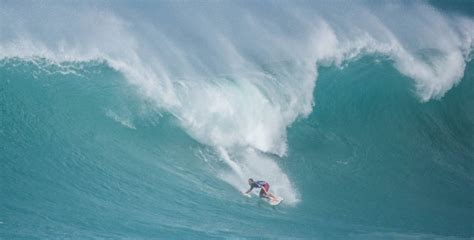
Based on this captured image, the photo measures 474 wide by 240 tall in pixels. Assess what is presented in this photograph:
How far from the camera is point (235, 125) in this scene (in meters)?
11.6

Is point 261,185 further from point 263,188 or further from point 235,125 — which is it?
point 235,125

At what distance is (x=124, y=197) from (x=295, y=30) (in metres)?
7.78

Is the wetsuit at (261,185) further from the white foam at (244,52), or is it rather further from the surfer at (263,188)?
the white foam at (244,52)

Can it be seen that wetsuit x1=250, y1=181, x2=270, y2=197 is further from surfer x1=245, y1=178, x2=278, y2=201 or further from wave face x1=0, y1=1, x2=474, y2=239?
wave face x1=0, y1=1, x2=474, y2=239

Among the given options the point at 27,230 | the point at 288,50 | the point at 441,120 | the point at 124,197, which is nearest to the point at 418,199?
the point at 441,120

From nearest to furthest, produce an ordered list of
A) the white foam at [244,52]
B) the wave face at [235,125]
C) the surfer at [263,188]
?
the surfer at [263,188], the wave face at [235,125], the white foam at [244,52]

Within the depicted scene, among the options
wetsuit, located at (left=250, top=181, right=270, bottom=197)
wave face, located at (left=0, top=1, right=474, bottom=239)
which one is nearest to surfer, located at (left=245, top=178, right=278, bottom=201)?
wetsuit, located at (left=250, top=181, right=270, bottom=197)

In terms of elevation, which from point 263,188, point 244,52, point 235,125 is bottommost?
point 263,188

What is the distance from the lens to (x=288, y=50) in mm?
13930

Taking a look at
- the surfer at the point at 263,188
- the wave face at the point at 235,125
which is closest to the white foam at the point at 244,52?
the wave face at the point at 235,125

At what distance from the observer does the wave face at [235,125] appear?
32.1 ft

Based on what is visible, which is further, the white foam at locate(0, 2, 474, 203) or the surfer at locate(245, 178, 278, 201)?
the white foam at locate(0, 2, 474, 203)

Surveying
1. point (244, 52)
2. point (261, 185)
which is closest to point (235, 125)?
point (261, 185)

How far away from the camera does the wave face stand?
32.1 ft
